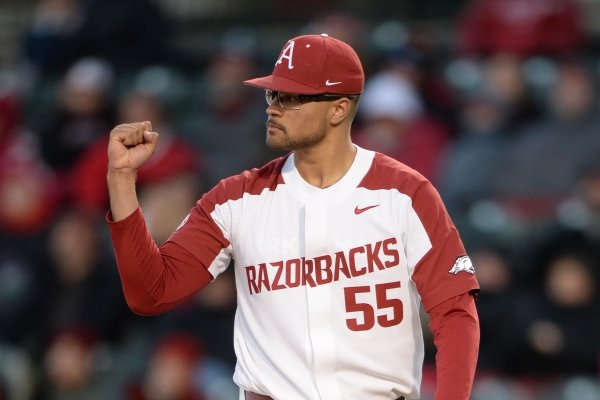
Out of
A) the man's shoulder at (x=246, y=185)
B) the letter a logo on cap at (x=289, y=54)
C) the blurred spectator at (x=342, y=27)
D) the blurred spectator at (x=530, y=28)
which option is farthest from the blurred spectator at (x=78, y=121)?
the letter a logo on cap at (x=289, y=54)

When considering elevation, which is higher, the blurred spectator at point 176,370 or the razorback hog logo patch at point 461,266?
the razorback hog logo patch at point 461,266

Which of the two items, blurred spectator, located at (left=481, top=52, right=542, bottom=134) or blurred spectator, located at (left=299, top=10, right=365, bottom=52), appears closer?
blurred spectator, located at (left=481, top=52, right=542, bottom=134)

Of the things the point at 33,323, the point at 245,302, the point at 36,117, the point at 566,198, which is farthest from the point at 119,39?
the point at 245,302

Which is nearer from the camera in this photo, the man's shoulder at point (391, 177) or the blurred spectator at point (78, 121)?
the man's shoulder at point (391, 177)

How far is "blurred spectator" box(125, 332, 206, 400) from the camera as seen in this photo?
281 inches

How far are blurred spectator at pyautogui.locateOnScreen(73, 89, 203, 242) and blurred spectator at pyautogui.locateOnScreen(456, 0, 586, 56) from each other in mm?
2010

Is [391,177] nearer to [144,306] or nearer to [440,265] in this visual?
[440,265]

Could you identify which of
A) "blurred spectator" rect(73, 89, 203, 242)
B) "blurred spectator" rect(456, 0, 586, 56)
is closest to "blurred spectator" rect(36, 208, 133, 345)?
"blurred spectator" rect(73, 89, 203, 242)

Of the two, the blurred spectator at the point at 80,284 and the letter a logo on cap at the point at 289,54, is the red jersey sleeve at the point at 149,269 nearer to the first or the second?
the letter a logo on cap at the point at 289,54

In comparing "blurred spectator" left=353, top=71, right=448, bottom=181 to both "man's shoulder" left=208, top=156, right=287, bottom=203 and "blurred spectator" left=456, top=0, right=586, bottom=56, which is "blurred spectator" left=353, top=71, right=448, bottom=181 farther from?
"man's shoulder" left=208, top=156, right=287, bottom=203

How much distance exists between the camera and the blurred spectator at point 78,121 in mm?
8914

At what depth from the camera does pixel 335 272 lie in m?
4.00

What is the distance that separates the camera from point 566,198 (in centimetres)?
736

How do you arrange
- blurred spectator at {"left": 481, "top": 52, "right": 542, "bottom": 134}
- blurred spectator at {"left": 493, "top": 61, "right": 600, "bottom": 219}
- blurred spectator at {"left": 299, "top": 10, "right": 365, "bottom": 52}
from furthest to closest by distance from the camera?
1. blurred spectator at {"left": 299, "top": 10, "right": 365, "bottom": 52}
2. blurred spectator at {"left": 481, "top": 52, "right": 542, "bottom": 134}
3. blurred spectator at {"left": 493, "top": 61, "right": 600, "bottom": 219}
